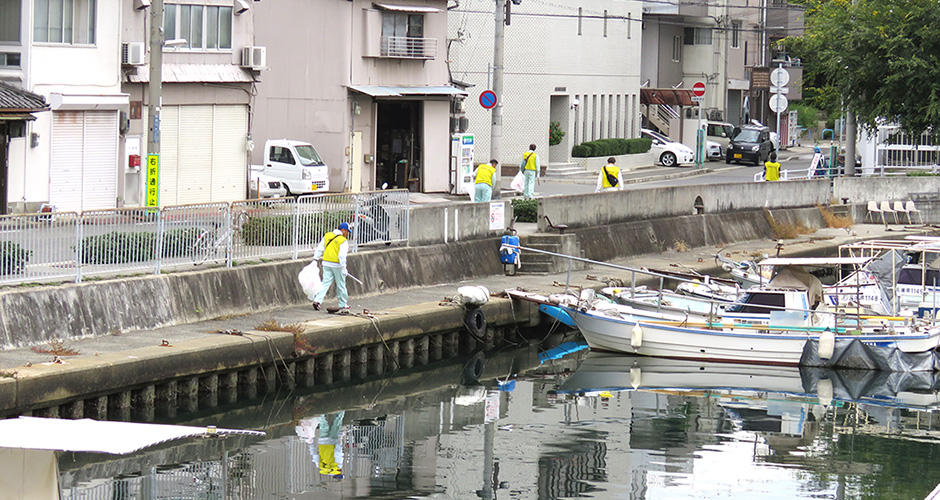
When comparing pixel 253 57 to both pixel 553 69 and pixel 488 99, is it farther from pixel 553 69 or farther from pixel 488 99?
pixel 553 69

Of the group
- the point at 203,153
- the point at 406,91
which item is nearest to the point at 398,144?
the point at 406,91

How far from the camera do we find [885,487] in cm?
1905

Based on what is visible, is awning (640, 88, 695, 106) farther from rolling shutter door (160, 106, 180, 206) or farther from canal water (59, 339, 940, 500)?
canal water (59, 339, 940, 500)

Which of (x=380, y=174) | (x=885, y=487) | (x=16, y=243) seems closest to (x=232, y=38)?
(x=380, y=174)

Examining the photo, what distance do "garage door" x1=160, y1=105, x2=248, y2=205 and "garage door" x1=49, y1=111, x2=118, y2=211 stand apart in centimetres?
180

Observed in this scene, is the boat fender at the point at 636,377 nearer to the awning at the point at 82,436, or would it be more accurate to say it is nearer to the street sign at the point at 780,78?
the awning at the point at 82,436

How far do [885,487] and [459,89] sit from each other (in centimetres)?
2993

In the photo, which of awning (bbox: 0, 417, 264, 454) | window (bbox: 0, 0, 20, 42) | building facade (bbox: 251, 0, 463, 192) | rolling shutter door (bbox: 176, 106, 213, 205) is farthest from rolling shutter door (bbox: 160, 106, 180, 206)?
awning (bbox: 0, 417, 264, 454)

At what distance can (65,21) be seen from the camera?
33.2 m

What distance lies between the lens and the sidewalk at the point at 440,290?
21016mm

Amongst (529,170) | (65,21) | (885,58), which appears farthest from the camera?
(885,58)

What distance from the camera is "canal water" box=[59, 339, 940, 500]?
18.4 meters

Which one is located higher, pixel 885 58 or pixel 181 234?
pixel 885 58

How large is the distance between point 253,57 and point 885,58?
22.9 metres
